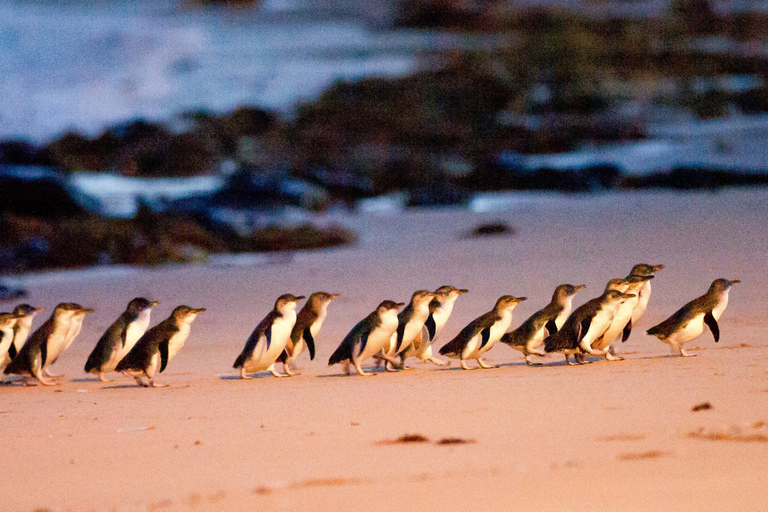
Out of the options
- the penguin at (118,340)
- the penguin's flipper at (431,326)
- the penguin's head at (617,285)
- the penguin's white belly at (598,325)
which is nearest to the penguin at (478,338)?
the penguin's flipper at (431,326)

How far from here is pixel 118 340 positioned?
6.64 meters

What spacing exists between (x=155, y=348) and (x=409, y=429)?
2.40 meters

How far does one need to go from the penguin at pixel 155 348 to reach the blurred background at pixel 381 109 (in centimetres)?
931

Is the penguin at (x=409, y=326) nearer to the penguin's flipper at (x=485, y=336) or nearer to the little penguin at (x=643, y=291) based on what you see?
the penguin's flipper at (x=485, y=336)

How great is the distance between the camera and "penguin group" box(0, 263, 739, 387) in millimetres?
6258

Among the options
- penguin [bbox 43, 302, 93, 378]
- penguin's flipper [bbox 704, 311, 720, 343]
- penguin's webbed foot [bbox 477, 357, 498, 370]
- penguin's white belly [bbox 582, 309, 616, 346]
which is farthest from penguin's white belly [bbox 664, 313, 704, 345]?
penguin [bbox 43, 302, 93, 378]

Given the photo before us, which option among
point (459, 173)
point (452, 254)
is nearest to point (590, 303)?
point (452, 254)

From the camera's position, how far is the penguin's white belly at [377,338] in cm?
628

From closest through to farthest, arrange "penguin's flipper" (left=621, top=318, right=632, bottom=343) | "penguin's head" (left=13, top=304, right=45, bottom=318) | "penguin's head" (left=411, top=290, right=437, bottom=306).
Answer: "penguin's head" (left=411, top=290, right=437, bottom=306)
"penguin's flipper" (left=621, top=318, right=632, bottom=343)
"penguin's head" (left=13, top=304, right=45, bottom=318)

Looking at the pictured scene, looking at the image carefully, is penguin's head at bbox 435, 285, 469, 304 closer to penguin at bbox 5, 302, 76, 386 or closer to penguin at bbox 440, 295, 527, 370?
penguin at bbox 440, 295, 527, 370

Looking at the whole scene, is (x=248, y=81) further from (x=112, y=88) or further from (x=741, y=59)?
(x=741, y=59)

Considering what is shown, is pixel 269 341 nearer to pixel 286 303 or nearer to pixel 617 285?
pixel 286 303

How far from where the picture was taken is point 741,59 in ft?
72.9

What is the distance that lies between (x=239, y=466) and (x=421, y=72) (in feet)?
68.5
